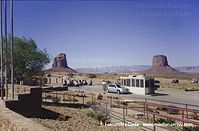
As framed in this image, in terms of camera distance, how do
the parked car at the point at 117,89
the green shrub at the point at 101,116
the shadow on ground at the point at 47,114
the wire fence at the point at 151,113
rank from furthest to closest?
the parked car at the point at 117,89
the shadow on ground at the point at 47,114
the green shrub at the point at 101,116
the wire fence at the point at 151,113

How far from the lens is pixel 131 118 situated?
19.4m

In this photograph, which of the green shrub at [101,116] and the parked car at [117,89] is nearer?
the green shrub at [101,116]

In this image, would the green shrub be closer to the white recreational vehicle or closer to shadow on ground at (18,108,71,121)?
shadow on ground at (18,108,71,121)

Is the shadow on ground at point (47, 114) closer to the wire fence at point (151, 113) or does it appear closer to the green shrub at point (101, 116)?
the green shrub at point (101, 116)

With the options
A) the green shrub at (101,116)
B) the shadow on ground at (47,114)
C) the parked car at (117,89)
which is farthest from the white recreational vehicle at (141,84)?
the green shrub at (101,116)

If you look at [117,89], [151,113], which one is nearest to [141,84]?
[117,89]

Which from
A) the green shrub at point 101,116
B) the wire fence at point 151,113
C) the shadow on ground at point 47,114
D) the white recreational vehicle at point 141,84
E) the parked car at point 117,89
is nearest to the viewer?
the wire fence at point 151,113

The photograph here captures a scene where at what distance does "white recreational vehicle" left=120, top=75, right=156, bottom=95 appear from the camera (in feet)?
145

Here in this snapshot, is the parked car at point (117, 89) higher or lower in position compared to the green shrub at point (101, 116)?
higher

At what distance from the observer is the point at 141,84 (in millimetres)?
44781

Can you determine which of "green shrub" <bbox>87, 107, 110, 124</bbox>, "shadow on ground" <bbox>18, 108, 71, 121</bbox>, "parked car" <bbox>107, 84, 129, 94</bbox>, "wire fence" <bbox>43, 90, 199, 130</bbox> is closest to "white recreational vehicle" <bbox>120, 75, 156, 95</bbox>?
"parked car" <bbox>107, 84, 129, 94</bbox>

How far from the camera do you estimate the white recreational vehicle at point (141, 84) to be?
4406 centimetres

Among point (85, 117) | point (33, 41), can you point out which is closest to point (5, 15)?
point (85, 117)

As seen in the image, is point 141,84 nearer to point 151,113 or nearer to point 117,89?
point 117,89
